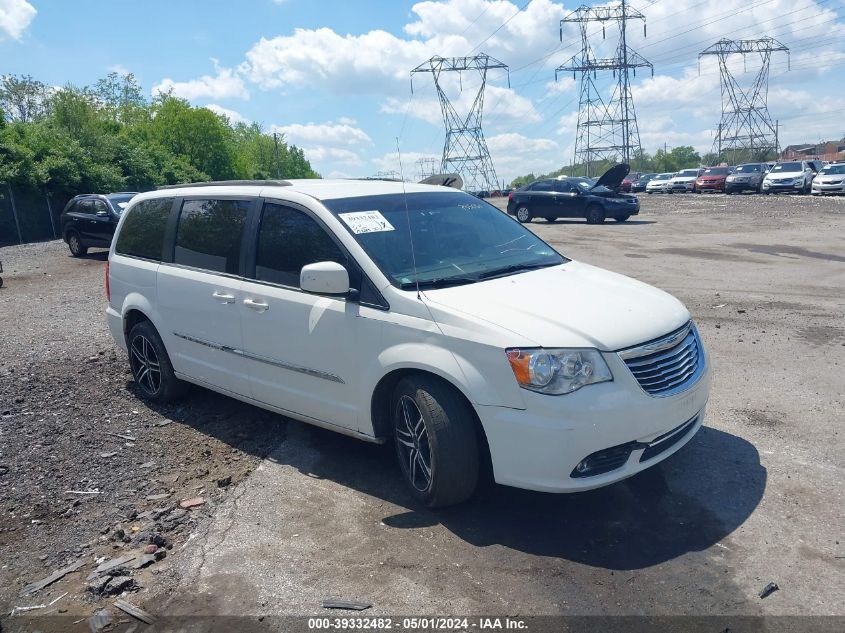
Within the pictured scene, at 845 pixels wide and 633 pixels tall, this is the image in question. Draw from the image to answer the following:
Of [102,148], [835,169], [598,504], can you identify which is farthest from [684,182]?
[598,504]

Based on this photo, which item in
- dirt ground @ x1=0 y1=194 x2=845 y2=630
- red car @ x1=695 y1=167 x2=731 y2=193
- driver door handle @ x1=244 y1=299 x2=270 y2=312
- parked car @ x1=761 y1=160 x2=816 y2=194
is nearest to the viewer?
dirt ground @ x1=0 y1=194 x2=845 y2=630

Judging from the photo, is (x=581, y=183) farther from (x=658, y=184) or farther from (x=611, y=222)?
(x=658, y=184)

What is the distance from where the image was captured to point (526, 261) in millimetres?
5039

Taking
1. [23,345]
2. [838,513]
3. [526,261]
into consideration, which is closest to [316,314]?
[526,261]

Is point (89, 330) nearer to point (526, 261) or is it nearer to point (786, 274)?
point (526, 261)

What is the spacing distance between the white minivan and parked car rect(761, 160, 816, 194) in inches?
1506

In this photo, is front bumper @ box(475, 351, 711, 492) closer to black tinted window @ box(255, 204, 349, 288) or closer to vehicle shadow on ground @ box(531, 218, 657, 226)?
black tinted window @ box(255, 204, 349, 288)

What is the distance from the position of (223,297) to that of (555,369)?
2.64 meters

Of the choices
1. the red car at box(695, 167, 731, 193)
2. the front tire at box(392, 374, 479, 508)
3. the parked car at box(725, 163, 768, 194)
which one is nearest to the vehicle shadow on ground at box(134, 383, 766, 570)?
the front tire at box(392, 374, 479, 508)

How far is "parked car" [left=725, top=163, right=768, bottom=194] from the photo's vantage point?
42062 millimetres

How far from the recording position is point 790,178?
3838 cm

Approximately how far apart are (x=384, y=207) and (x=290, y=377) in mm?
1321

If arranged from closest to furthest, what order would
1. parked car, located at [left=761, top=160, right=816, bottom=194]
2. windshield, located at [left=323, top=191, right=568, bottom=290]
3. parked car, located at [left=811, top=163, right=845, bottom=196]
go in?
1. windshield, located at [left=323, top=191, right=568, bottom=290]
2. parked car, located at [left=811, top=163, right=845, bottom=196]
3. parked car, located at [left=761, top=160, right=816, bottom=194]

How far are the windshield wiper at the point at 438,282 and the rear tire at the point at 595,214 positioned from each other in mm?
21940
